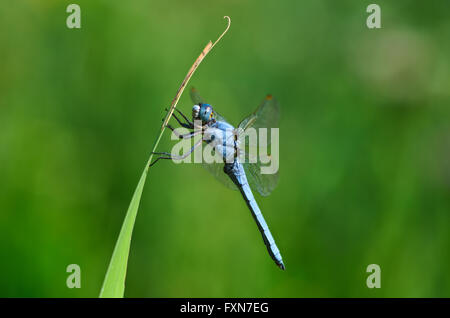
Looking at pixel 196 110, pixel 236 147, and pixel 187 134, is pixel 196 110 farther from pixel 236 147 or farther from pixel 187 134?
pixel 236 147

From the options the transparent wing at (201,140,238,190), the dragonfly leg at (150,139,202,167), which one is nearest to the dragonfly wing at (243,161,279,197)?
the transparent wing at (201,140,238,190)

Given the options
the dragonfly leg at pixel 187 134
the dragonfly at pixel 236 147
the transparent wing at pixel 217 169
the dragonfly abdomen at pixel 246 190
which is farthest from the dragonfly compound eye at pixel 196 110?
the dragonfly abdomen at pixel 246 190

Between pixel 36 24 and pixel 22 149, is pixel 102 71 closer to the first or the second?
pixel 36 24

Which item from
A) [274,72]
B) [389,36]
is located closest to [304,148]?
[274,72]

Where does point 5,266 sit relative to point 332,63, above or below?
below

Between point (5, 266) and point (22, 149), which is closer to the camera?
point (5, 266)

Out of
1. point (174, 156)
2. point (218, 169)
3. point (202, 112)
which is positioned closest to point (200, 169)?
point (218, 169)
